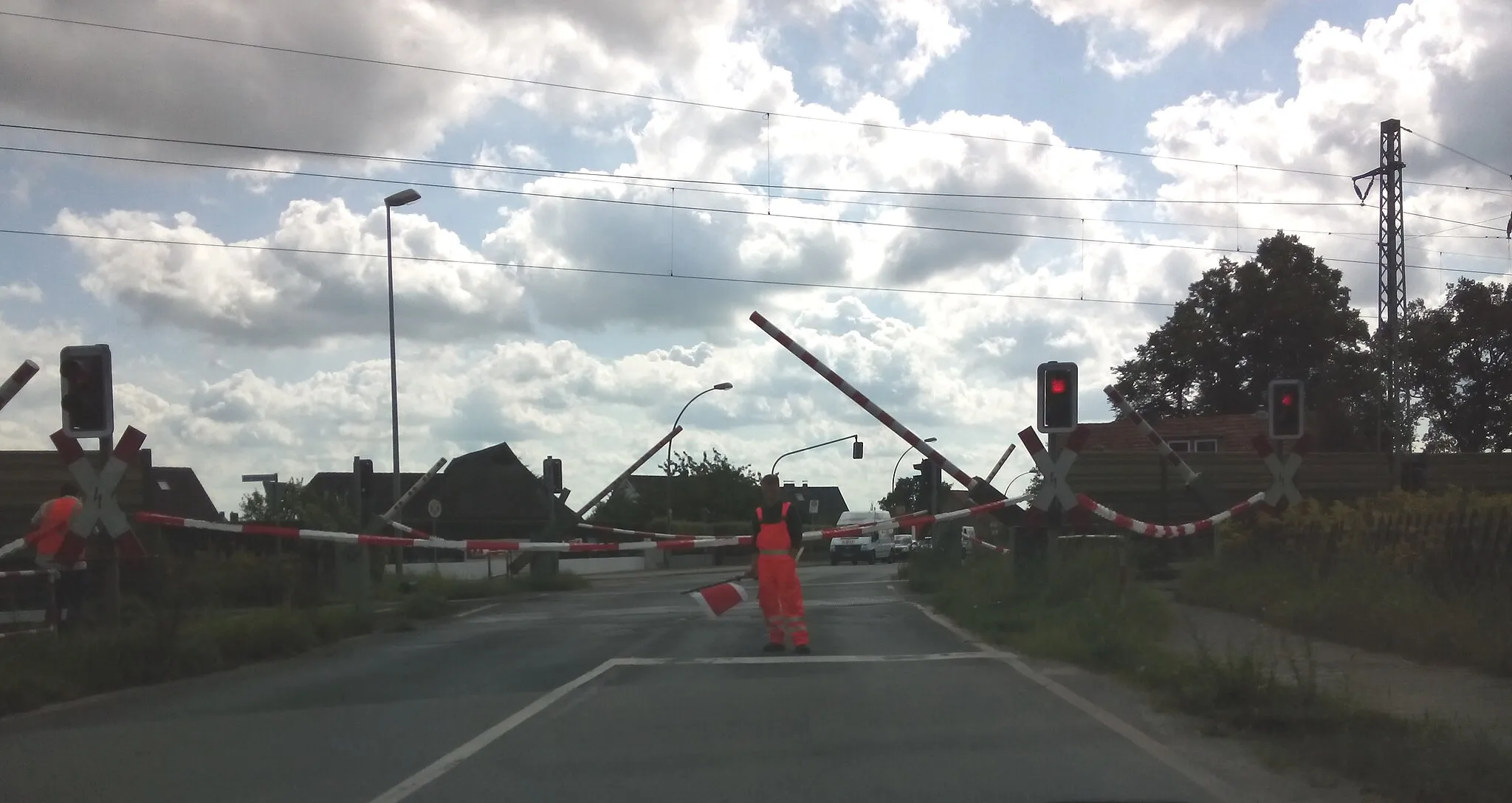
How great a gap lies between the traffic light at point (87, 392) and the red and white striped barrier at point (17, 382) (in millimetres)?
241

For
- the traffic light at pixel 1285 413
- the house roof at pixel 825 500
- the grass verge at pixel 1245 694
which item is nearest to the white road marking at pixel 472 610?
the grass verge at pixel 1245 694

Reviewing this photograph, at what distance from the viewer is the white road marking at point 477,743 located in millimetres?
6785

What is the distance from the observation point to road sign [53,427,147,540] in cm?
1289

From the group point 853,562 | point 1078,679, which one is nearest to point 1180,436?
point 853,562

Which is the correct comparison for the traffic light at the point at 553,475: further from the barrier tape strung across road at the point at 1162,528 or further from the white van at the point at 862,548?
the white van at the point at 862,548

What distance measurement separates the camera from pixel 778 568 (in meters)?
13.0

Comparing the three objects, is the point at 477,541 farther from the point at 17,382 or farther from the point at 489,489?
the point at 489,489

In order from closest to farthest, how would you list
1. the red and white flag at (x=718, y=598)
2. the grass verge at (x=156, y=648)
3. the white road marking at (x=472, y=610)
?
the grass verge at (x=156, y=648)
the red and white flag at (x=718, y=598)
the white road marking at (x=472, y=610)

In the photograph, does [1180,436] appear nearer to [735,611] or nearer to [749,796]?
[735,611]

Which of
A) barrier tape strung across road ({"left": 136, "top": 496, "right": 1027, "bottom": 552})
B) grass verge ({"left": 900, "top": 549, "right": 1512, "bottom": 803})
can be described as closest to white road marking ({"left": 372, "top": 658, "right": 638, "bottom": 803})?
grass verge ({"left": 900, "top": 549, "right": 1512, "bottom": 803})

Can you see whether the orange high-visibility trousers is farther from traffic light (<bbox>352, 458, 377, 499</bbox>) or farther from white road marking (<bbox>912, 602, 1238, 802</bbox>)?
traffic light (<bbox>352, 458, 377, 499</bbox>)

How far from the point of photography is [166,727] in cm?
893

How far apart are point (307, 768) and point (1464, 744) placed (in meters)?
5.57

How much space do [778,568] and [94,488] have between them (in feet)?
20.3
